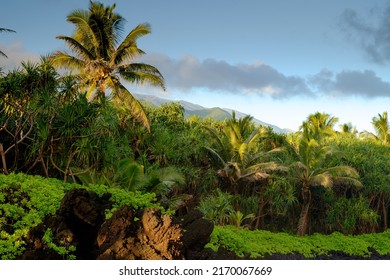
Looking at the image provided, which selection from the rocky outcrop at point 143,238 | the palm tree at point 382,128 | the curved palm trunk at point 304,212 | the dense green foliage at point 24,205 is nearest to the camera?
the rocky outcrop at point 143,238

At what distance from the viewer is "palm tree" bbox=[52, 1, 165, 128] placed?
24531mm

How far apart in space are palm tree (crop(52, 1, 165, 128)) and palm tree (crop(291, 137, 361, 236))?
305 inches

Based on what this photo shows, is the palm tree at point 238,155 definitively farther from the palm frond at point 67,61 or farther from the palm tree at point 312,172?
the palm frond at point 67,61

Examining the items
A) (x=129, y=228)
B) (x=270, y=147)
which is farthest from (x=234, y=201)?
(x=129, y=228)

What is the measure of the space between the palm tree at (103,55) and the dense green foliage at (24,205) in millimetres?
13221

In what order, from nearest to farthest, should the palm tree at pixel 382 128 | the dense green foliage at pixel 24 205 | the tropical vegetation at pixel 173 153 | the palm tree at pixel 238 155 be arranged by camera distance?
the dense green foliage at pixel 24 205 < the tropical vegetation at pixel 173 153 < the palm tree at pixel 238 155 < the palm tree at pixel 382 128

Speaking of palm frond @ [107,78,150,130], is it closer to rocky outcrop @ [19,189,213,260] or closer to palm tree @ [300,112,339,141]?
palm tree @ [300,112,339,141]

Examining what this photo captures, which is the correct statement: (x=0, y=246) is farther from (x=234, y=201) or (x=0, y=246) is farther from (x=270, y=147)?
A: (x=270, y=147)

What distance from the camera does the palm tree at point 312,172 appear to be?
25406 mm

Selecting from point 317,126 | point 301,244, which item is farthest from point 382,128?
point 301,244

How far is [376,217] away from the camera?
92.4ft

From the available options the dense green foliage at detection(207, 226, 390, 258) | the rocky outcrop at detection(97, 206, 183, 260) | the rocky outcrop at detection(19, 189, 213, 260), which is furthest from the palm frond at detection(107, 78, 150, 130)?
the rocky outcrop at detection(97, 206, 183, 260)

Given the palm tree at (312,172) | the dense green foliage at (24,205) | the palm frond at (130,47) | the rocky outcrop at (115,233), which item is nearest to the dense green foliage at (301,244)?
the palm tree at (312,172)
